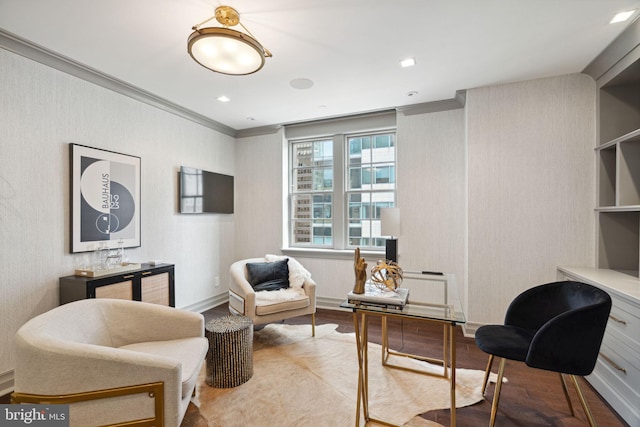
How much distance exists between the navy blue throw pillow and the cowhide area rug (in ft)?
2.27

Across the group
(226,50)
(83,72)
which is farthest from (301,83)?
(83,72)

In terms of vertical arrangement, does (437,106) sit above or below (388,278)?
above

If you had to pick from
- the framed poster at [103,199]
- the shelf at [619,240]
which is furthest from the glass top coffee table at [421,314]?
the framed poster at [103,199]

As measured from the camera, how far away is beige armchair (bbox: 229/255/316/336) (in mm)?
2785

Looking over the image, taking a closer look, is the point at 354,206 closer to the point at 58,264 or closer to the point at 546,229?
the point at 546,229

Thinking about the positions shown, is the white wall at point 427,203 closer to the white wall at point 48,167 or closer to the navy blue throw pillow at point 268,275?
the navy blue throw pillow at point 268,275

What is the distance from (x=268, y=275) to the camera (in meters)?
3.33

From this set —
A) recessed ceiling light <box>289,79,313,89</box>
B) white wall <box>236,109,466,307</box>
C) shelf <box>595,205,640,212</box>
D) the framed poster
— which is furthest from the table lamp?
the framed poster

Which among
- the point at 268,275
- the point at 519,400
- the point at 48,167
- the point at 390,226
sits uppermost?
the point at 48,167

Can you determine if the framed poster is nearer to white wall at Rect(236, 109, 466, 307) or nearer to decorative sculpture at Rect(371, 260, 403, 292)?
white wall at Rect(236, 109, 466, 307)

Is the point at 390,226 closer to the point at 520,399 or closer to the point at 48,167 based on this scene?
the point at 520,399

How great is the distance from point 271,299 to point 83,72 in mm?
2770

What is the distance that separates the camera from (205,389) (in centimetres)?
217

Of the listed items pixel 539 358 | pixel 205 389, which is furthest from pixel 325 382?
pixel 539 358
